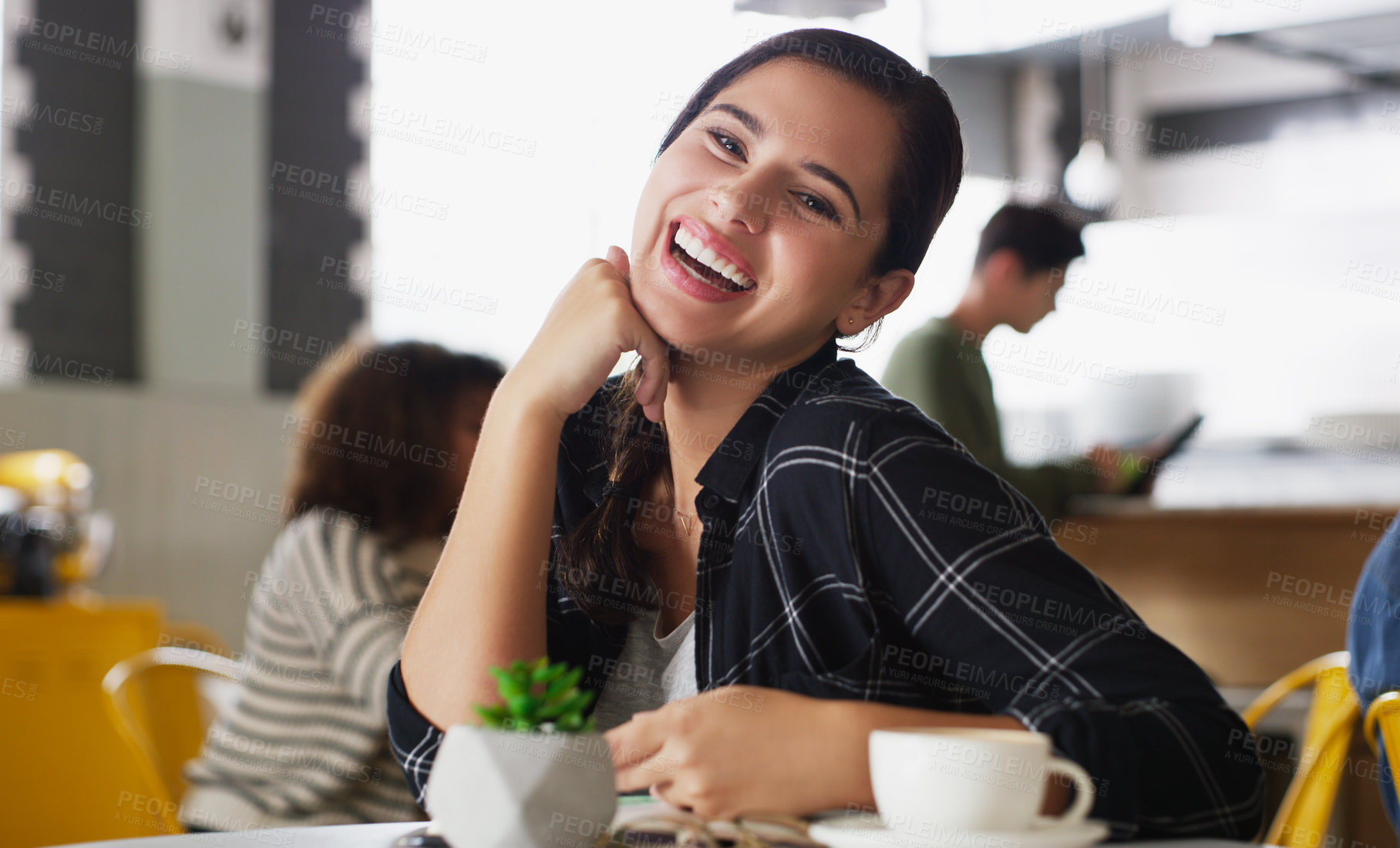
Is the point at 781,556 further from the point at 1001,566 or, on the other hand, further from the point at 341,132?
the point at 341,132

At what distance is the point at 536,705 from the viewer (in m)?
0.65

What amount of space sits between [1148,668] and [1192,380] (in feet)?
18.9

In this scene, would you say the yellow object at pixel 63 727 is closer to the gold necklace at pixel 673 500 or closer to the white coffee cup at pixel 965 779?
the gold necklace at pixel 673 500

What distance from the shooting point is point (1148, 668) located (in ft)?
2.73

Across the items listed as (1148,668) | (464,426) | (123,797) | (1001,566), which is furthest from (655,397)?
(123,797)

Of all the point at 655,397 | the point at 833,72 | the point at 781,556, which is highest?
the point at 833,72

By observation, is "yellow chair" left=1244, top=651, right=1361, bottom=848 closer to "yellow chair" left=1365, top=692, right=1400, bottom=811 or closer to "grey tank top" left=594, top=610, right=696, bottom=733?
"yellow chair" left=1365, top=692, right=1400, bottom=811

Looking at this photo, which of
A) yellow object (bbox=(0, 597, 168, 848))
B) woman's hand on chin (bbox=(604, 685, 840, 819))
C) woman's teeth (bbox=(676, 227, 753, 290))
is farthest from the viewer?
yellow object (bbox=(0, 597, 168, 848))

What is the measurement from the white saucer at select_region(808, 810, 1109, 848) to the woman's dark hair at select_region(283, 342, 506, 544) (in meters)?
1.38

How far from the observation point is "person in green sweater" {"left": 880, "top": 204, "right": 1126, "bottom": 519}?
2.85m

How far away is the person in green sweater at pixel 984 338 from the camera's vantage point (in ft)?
9.36

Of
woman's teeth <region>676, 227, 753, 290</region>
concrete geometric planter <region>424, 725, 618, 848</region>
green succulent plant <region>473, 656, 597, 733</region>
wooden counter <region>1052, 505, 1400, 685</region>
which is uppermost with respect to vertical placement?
woman's teeth <region>676, 227, 753, 290</region>

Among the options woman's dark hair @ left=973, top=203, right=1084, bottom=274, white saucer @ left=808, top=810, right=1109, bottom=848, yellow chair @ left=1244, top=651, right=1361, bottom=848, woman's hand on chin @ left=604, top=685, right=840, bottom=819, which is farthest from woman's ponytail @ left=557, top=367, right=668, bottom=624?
woman's dark hair @ left=973, top=203, right=1084, bottom=274

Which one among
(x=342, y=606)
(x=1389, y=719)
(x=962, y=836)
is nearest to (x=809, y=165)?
(x=962, y=836)
